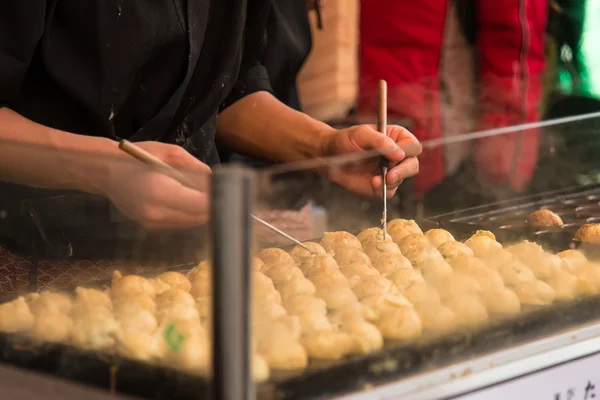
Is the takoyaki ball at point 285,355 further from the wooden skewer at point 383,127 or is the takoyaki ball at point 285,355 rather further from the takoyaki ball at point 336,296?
the wooden skewer at point 383,127

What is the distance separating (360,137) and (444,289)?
2.00 feet

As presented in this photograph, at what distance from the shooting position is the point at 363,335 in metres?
1.00

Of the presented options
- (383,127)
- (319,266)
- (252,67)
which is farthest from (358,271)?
(252,67)

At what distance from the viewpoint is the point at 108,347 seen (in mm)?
993

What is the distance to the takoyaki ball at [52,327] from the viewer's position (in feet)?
3.38

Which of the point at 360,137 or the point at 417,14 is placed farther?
the point at 417,14

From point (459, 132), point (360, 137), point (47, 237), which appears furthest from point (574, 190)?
point (459, 132)

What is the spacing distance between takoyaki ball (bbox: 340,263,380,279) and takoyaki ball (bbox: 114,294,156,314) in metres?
0.26

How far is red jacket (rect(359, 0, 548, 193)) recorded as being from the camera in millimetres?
3184

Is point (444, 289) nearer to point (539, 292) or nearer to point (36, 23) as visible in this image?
point (539, 292)

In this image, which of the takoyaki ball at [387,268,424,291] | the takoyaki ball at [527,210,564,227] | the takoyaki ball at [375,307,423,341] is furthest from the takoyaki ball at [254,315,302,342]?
the takoyaki ball at [527,210,564,227]

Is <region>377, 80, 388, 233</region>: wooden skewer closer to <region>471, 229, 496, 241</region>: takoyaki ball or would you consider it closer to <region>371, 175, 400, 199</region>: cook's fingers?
<region>371, 175, 400, 199</region>: cook's fingers

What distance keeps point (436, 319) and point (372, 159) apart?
0.68ft

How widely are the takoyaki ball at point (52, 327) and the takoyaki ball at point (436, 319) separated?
0.42 m
